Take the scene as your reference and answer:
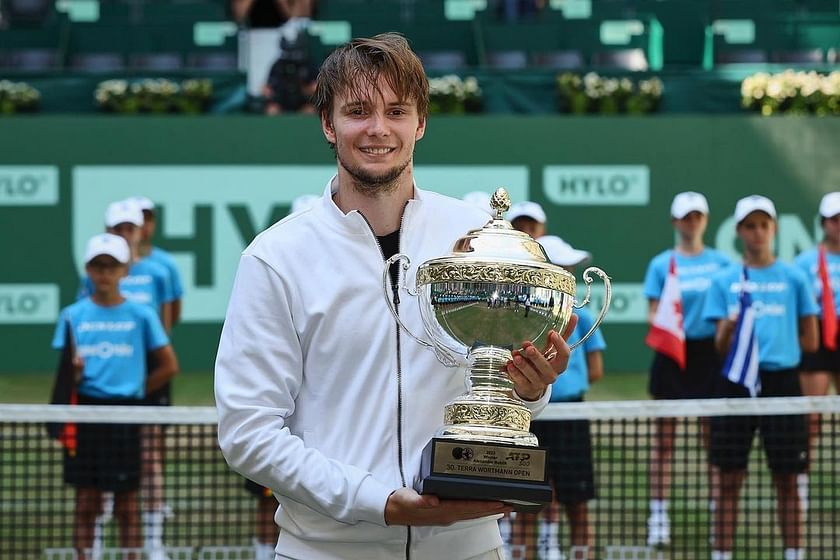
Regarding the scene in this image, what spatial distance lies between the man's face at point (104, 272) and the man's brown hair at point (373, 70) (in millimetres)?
3779

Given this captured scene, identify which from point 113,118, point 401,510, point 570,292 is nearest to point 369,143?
point 570,292

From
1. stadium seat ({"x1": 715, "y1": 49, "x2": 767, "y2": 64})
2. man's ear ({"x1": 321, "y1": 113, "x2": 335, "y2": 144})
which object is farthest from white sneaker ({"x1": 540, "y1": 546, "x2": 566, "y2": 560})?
stadium seat ({"x1": 715, "y1": 49, "x2": 767, "y2": 64})

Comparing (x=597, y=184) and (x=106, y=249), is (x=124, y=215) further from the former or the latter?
(x=597, y=184)

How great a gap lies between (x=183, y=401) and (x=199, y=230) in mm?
1244

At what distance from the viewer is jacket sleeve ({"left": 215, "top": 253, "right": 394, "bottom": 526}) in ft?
8.20

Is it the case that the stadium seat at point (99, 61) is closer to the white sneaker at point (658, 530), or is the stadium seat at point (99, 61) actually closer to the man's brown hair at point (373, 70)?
the white sneaker at point (658, 530)

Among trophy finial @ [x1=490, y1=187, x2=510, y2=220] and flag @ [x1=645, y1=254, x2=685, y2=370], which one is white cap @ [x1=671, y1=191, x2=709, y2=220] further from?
trophy finial @ [x1=490, y1=187, x2=510, y2=220]

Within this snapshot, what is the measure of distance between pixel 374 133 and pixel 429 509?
66cm

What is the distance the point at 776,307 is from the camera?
256 inches

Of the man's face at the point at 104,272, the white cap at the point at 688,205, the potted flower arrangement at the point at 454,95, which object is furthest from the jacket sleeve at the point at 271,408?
the potted flower arrangement at the point at 454,95

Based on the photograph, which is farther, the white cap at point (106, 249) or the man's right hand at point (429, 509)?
the white cap at point (106, 249)

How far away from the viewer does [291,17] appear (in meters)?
12.2

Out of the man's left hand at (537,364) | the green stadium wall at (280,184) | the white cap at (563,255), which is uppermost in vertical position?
the green stadium wall at (280,184)

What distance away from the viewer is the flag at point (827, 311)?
6.97m
